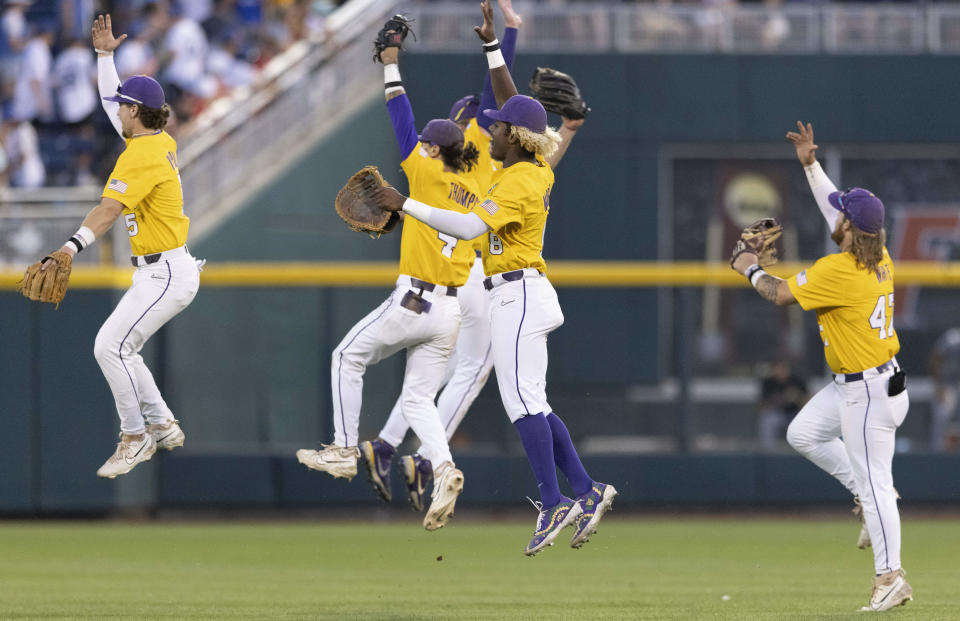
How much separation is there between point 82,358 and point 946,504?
8084 millimetres

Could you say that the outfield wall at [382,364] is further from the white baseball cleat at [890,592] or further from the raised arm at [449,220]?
the raised arm at [449,220]

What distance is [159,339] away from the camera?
14.3 m

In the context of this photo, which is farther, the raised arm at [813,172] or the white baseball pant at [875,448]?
the raised arm at [813,172]

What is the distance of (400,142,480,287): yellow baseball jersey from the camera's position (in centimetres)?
860

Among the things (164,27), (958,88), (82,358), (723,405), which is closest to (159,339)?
(82,358)

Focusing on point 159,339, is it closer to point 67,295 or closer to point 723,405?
point 67,295

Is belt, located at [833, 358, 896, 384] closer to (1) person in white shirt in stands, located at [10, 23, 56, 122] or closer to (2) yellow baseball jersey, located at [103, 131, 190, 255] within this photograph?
(2) yellow baseball jersey, located at [103, 131, 190, 255]

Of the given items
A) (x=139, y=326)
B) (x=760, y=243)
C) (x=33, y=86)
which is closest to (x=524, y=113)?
(x=760, y=243)

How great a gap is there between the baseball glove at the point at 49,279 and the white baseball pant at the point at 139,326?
0.39 metres

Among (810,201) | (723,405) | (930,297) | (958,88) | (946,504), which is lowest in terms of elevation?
(946,504)

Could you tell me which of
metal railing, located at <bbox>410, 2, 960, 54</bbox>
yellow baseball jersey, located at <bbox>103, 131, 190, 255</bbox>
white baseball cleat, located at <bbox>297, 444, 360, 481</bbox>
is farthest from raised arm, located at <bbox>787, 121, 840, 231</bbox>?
metal railing, located at <bbox>410, 2, 960, 54</bbox>

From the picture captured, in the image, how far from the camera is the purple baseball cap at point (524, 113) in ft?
26.2

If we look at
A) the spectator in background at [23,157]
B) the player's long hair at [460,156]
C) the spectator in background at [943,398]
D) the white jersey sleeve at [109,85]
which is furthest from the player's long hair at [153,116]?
the spectator in background at [943,398]

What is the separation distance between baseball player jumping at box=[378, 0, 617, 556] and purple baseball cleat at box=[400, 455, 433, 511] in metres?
0.77
